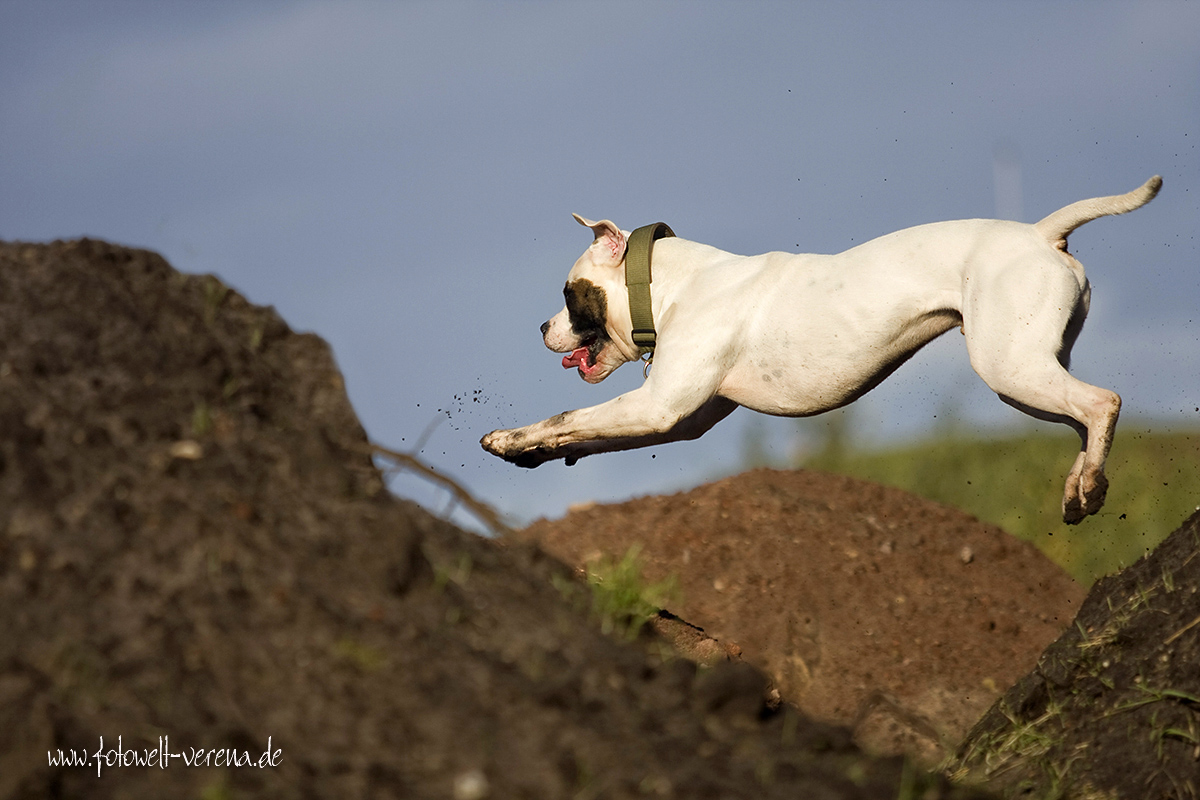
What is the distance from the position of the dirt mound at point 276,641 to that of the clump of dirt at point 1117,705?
1595 mm

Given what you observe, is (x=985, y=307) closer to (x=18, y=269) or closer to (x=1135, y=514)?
(x=18, y=269)

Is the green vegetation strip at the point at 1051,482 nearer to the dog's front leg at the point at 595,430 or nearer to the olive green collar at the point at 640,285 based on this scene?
the olive green collar at the point at 640,285

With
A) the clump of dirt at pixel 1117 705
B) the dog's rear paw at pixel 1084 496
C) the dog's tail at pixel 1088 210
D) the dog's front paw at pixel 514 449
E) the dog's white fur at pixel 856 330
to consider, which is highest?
the dog's tail at pixel 1088 210

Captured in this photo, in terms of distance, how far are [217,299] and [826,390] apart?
3324mm

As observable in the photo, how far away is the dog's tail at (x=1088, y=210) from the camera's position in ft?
18.5

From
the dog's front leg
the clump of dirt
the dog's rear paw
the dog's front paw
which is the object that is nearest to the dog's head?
the dog's front leg

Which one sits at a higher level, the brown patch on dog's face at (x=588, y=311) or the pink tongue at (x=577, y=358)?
the brown patch on dog's face at (x=588, y=311)

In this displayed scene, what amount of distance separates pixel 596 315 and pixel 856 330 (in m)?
1.62

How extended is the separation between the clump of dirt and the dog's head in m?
2.92

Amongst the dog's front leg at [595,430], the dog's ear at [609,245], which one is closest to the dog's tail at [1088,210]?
the dog's front leg at [595,430]

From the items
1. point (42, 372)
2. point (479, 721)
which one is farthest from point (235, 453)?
point (479, 721)

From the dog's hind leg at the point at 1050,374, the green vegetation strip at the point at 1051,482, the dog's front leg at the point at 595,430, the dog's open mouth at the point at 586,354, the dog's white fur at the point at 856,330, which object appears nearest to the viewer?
the dog's hind leg at the point at 1050,374

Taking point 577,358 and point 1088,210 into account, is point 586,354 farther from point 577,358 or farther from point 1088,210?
point 1088,210

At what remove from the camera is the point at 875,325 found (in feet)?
18.9
